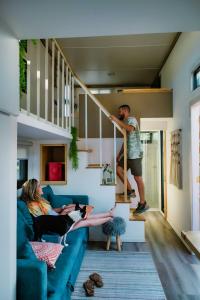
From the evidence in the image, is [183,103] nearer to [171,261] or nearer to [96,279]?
[171,261]

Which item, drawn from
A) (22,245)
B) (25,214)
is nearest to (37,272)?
(22,245)

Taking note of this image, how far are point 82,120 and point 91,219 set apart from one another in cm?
223

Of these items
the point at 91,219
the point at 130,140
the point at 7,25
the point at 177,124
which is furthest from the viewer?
the point at 177,124

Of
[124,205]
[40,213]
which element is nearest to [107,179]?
[124,205]

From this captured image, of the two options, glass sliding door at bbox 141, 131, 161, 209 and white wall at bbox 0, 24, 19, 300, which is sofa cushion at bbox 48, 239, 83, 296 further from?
glass sliding door at bbox 141, 131, 161, 209

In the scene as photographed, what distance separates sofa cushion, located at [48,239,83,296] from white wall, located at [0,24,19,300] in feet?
1.50

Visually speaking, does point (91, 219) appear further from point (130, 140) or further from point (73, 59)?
point (73, 59)

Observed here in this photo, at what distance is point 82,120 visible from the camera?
17.4 feet

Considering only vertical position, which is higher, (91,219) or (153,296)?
(91,219)

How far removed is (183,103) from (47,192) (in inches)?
111

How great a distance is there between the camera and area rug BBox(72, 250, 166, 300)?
278cm

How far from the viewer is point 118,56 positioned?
19.1 ft

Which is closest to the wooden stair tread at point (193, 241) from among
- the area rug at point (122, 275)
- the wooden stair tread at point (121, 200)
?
the area rug at point (122, 275)

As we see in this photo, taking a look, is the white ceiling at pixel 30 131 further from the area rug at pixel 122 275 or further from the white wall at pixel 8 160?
the area rug at pixel 122 275
